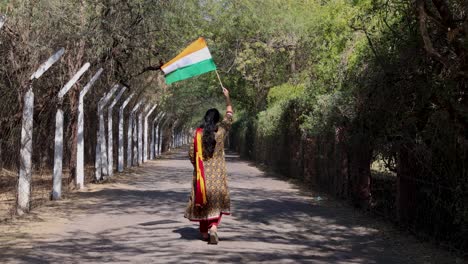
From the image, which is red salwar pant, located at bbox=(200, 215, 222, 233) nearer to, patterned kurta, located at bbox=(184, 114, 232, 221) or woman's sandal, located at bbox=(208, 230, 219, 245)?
patterned kurta, located at bbox=(184, 114, 232, 221)

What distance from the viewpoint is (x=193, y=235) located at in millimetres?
10305

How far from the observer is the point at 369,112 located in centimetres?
1202

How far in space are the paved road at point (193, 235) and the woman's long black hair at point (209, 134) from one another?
4.20 feet

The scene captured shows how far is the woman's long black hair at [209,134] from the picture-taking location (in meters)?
9.55

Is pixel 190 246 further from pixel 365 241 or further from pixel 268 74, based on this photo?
pixel 268 74

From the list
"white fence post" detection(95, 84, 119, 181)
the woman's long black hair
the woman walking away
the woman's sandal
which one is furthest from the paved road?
"white fence post" detection(95, 84, 119, 181)

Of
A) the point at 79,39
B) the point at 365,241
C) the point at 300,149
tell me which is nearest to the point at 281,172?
the point at 300,149

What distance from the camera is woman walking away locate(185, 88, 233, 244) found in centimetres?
956

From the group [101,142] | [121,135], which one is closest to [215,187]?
[101,142]

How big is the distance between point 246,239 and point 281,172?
1737cm

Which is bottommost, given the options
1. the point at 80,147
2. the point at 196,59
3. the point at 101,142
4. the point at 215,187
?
the point at 215,187

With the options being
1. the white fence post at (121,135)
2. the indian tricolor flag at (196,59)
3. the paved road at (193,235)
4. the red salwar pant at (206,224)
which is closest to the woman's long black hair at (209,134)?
the red salwar pant at (206,224)

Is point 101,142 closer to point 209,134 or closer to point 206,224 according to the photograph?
point 206,224

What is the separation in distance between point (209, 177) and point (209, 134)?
2.06ft
